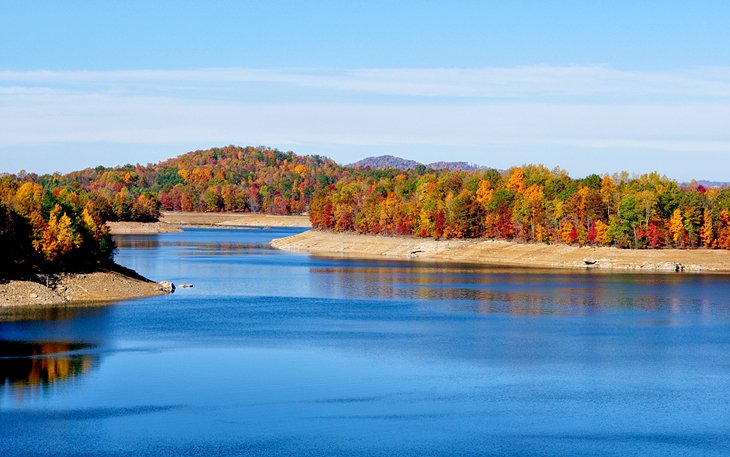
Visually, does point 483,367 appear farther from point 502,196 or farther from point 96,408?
point 502,196

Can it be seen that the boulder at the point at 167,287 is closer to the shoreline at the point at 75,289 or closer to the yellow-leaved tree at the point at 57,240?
the shoreline at the point at 75,289

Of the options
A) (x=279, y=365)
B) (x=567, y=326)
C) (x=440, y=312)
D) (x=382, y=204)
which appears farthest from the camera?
(x=382, y=204)

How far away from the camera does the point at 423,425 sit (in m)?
35.3

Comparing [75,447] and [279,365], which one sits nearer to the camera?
[75,447]

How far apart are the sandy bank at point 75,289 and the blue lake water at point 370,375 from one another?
254cm

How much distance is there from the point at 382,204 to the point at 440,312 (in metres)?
93.2

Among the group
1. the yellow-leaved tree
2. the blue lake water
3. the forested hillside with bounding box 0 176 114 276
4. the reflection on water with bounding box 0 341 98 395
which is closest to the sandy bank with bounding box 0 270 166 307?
the forested hillside with bounding box 0 176 114 276

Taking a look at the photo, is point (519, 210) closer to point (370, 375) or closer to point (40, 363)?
point (370, 375)

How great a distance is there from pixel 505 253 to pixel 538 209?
35.1 feet

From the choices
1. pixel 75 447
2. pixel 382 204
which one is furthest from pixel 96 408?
pixel 382 204

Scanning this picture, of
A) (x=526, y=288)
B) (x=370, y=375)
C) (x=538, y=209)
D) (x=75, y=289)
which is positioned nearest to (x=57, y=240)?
(x=75, y=289)

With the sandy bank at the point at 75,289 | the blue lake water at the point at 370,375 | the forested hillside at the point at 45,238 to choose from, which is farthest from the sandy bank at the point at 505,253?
the forested hillside at the point at 45,238

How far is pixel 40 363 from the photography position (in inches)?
1789

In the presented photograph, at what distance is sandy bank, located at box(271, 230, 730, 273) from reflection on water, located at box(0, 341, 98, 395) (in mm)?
72120
